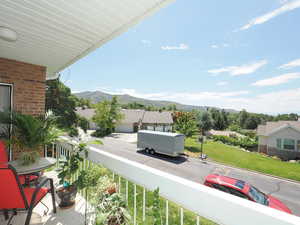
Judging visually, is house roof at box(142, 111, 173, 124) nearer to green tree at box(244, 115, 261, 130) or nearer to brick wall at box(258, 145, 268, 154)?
brick wall at box(258, 145, 268, 154)

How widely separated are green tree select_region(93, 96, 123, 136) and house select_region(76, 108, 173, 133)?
9.83 feet

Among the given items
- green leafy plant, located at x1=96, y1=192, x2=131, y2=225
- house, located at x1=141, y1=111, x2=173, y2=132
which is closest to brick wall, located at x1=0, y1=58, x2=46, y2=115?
green leafy plant, located at x1=96, y1=192, x2=131, y2=225

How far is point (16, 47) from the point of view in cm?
272

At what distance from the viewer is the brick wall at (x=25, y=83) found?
10.9 ft

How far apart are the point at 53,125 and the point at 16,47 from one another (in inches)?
66.8

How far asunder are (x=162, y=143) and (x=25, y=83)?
11224mm

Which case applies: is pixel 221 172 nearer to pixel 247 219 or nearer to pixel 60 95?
pixel 247 219

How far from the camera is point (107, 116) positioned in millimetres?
24750

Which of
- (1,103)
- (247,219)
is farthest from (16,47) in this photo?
(247,219)

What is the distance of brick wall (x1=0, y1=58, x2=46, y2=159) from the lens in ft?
10.9

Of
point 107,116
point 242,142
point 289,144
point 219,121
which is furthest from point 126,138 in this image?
point 219,121

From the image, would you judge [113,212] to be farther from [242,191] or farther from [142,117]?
[142,117]

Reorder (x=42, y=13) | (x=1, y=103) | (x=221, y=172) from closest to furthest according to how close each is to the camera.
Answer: (x=42, y=13) < (x=1, y=103) < (x=221, y=172)

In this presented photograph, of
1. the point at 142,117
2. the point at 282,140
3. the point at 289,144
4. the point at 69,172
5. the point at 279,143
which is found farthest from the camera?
the point at 142,117
